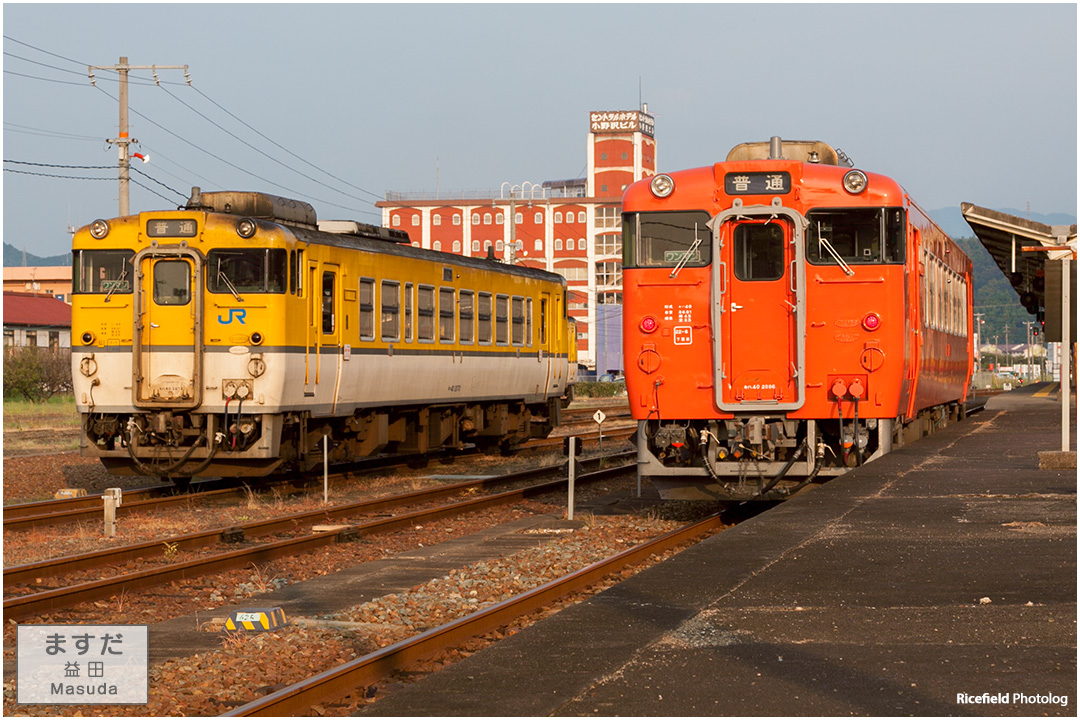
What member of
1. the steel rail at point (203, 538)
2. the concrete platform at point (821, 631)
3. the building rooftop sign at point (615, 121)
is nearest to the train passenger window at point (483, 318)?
the steel rail at point (203, 538)

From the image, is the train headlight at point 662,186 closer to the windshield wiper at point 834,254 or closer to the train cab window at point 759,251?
the train cab window at point 759,251

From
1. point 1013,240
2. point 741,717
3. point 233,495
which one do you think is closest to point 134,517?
point 233,495

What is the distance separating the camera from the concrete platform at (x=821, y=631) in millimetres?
5902

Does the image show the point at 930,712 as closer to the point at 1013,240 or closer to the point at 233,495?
the point at 233,495

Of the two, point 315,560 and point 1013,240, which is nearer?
point 315,560

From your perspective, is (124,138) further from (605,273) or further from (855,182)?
(605,273)

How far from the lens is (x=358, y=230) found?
61.6ft

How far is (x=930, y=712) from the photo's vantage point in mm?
5570

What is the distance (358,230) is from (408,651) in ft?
38.3

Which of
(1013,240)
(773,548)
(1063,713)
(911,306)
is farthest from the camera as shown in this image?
(1013,240)

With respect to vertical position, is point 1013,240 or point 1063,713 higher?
point 1013,240

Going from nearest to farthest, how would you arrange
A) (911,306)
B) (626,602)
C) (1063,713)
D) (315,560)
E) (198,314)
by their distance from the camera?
(1063,713) → (626,602) → (315,560) → (911,306) → (198,314)

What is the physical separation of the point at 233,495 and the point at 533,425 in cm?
989

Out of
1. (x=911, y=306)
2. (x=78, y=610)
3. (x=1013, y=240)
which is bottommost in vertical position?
(x=78, y=610)
